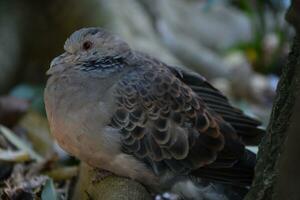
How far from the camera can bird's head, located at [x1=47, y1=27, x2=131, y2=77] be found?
3096 millimetres

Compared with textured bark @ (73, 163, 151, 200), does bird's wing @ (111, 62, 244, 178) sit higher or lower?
higher

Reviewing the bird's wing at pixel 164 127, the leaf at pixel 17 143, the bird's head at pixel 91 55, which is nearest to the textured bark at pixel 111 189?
the bird's wing at pixel 164 127

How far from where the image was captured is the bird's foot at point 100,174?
10.2 feet

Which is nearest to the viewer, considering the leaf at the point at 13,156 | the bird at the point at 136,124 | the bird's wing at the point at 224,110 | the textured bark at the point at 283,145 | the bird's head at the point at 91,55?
the textured bark at the point at 283,145

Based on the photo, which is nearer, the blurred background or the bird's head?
the bird's head

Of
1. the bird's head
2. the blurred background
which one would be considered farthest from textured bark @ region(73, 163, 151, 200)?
the bird's head

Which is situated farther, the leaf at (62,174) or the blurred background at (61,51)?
the blurred background at (61,51)

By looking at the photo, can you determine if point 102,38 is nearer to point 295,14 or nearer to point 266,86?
point 295,14

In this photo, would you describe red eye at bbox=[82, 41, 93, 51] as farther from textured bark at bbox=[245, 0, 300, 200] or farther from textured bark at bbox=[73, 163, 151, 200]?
textured bark at bbox=[245, 0, 300, 200]

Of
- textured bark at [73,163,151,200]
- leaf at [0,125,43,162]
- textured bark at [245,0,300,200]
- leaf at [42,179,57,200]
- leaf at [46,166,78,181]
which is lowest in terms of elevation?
leaf at [0,125,43,162]

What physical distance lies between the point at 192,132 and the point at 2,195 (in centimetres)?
89

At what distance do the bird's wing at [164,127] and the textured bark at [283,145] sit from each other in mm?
514

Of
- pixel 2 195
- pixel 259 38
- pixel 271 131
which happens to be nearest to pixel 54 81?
Answer: pixel 2 195

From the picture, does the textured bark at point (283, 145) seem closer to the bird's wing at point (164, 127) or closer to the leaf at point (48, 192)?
the bird's wing at point (164, 127)
